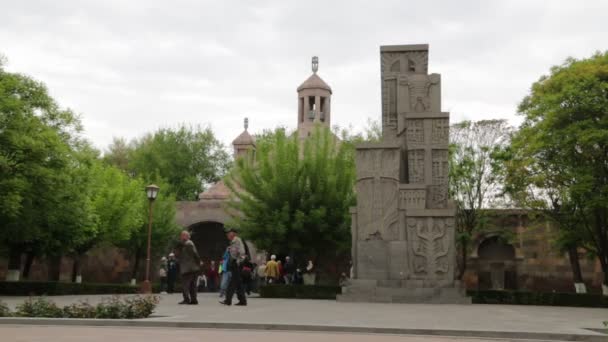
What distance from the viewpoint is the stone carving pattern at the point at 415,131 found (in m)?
21.0

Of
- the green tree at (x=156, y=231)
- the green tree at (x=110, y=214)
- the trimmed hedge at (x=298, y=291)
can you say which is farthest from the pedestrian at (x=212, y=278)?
the trimmed hedge at (x=298, y=291)

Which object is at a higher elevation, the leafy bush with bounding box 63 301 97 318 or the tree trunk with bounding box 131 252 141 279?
the tree trunk with bounding box 131 252 141 279

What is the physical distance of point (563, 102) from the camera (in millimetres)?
23969

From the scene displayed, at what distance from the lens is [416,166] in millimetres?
20969

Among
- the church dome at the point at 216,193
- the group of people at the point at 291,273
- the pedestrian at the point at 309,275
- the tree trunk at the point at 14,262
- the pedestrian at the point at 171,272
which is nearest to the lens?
the pedestrian at the point at 171,272

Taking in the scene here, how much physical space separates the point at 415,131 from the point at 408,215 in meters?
3.00

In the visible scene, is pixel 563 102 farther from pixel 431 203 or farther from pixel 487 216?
pixel 487 216

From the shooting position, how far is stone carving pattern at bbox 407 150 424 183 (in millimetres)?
20953

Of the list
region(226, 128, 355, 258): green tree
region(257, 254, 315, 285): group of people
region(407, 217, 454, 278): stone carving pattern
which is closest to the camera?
region(407, 217, 454, 278): stone carving pattern

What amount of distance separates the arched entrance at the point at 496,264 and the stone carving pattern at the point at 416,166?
16.6 meters

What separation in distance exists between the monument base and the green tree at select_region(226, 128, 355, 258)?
248 inches

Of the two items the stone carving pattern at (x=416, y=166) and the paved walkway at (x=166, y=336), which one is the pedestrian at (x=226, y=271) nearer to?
the paved walkway at (x=166, y=336)

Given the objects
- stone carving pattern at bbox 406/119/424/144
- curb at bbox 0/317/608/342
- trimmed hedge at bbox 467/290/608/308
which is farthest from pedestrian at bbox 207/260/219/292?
curb at bbox 0/317/608/342

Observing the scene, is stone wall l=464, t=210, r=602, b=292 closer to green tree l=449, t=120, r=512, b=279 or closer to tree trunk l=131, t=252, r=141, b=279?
green tree l=449, t=120, r=512, b=279
